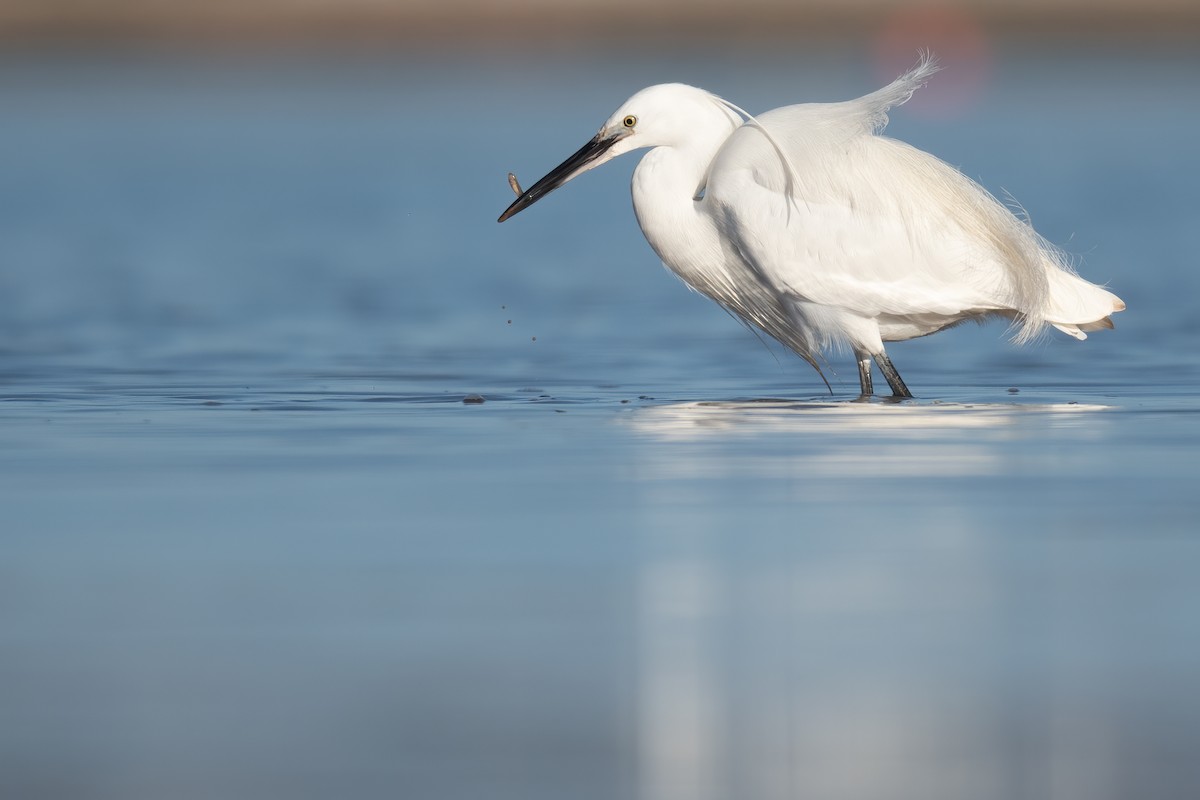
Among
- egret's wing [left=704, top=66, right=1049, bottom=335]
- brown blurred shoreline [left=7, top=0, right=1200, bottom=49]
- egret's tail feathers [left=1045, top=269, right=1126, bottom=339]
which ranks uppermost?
brown blurred shoreline [left=7, top=0, right=1200, bottom=49]

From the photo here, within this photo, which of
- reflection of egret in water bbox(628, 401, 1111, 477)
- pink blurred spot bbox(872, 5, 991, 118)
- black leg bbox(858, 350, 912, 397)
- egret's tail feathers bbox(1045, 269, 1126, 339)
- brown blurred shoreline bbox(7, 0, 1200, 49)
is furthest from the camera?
brown blurred shoreline bbox(7, 0, 1200, 49)

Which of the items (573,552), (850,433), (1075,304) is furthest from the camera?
(1075,304)

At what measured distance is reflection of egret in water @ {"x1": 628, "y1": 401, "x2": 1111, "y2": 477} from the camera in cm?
663

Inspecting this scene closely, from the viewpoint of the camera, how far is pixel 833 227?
9.37 meters

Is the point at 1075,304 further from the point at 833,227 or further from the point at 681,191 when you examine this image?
the point at 681,191

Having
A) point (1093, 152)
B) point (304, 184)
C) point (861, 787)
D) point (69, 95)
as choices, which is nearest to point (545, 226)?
point (304, 184)

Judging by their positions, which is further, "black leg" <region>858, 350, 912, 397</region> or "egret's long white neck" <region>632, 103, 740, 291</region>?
"egret's long white neck" <region>632, 103, 740, 291</region>

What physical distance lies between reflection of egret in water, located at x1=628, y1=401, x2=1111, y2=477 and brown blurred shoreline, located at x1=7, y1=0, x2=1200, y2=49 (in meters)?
40.9

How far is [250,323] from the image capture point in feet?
41.0

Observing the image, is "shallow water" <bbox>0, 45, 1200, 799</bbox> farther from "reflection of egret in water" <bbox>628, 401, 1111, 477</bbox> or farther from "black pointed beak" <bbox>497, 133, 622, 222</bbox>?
"black pointed beak" <bbox>497, 133, 622, 222</bbox>

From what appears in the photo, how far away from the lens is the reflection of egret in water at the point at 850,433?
6.63m

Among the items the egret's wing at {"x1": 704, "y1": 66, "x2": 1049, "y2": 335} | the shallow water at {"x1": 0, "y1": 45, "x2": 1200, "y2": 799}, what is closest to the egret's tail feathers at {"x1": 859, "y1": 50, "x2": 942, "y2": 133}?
the egret's wing at {"x1": 704, "y1": 66, "x2": 1049, "y2": 335}

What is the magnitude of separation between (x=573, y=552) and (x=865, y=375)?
14.5 feet

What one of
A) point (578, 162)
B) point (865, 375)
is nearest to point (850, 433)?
point (865, 375)
